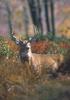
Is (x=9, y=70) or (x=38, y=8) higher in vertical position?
(x=38, y=8)

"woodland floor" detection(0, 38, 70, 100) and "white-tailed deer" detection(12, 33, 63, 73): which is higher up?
"white-tailed deer" detection(12, 33, 63, 73)

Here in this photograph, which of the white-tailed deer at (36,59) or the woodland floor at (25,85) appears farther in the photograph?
the white-tailed deer at (36,59)

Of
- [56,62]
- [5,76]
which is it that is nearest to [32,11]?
[56,62]

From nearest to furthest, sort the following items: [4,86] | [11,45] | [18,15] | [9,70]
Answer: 1. [4,86]
2. [9,70]
3. [11,45]
4. [18,15]

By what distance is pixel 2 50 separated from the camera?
16953mm

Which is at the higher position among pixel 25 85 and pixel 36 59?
pixel 36 59

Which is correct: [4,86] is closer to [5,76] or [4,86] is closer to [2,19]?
[5,76]

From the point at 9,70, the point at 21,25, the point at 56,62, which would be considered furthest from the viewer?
the point at 21,25

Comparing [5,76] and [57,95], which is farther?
[5,76]

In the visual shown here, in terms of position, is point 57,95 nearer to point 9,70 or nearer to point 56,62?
point 9,70

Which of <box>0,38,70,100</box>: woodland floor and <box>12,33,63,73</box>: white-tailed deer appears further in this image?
<box>12,33,63,73</box>: white-tailed deer

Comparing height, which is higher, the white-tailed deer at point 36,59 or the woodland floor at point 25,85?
the white-tailed deer at point 36,59

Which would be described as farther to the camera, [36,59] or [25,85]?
[36,59]

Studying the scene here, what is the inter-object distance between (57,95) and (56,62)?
458 centimetres
